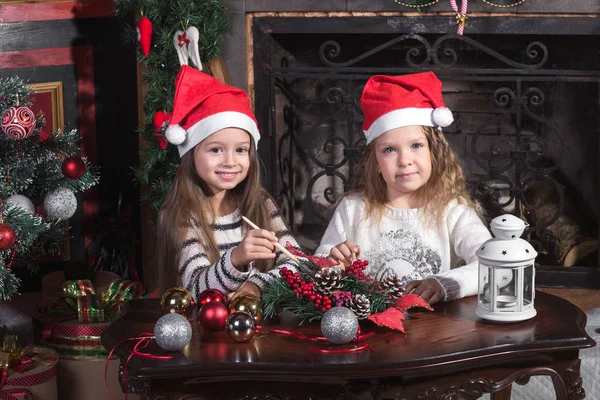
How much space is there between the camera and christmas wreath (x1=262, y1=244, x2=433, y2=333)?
1934 mm

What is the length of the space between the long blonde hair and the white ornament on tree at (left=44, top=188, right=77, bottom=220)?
3.52 feet

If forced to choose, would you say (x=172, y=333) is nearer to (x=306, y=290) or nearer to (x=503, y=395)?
(x=306, y=290)

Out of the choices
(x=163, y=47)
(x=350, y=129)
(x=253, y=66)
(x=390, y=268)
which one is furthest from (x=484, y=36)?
(x=390, y=268)

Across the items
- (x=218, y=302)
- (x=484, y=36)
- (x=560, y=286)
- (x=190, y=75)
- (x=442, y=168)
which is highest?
(x=484, y=36)

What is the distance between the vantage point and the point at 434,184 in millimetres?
2443

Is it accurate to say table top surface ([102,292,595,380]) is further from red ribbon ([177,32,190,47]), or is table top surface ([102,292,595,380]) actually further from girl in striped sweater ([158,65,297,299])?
red ribbon ([177,32,190,47])

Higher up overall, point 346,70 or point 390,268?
point 346,70

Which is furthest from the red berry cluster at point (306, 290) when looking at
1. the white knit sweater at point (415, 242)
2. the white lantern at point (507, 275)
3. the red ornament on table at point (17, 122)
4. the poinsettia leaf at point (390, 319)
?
the red ornament on table at point (17, 122)

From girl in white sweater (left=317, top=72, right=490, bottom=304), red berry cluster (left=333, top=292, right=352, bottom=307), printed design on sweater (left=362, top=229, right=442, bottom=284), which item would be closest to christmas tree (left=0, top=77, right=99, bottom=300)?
girl in white sweater (left=317, top=72, right=490, bottom=304)

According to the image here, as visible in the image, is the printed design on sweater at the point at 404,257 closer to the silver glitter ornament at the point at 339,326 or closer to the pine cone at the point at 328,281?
the pine cone at the point at 328,281

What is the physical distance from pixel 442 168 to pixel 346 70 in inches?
44.5

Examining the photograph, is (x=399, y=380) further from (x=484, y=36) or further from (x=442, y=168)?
(x=484, y=36)

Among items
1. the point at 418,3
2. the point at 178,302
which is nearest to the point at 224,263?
the point at 178,302

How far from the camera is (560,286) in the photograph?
3.48 m
